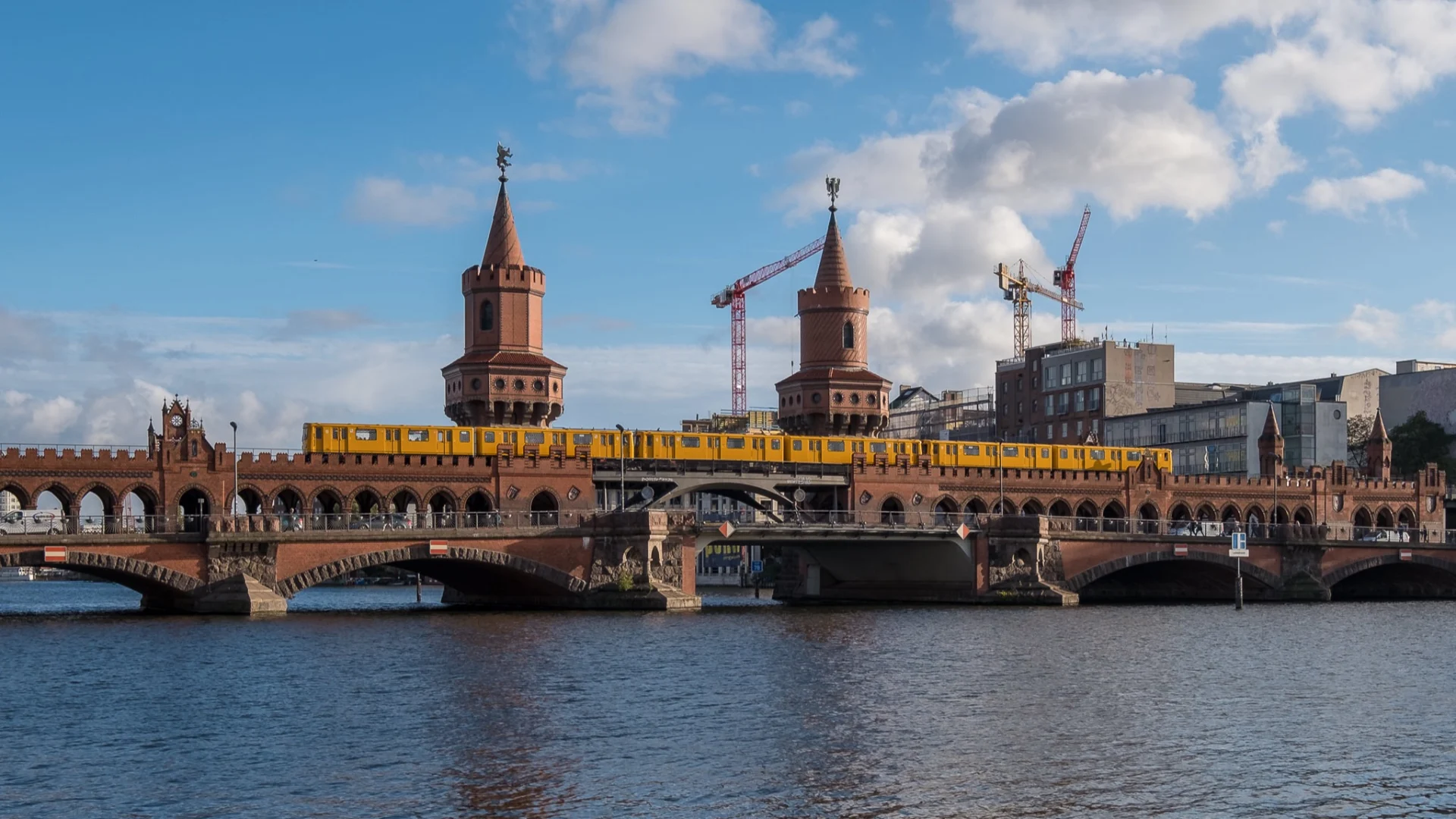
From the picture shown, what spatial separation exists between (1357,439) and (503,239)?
9664 cm

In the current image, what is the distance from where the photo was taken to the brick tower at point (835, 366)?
133875mm

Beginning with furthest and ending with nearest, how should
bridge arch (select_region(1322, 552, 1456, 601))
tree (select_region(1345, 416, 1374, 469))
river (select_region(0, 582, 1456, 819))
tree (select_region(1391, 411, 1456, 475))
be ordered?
tree (select_region(1345, 416, 1374, 469)) < tree (select_region(1391, 411, 1456, 475)) < bridge arch (select_region(1322, 552, 1456, 601)) < river (select_region(0, 582, 1456, 819))

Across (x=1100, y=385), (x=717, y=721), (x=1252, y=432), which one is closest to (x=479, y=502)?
(x=717, y=721)

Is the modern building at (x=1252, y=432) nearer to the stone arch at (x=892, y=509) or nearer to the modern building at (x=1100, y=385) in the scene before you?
the modern building at (x=1100, y=385)

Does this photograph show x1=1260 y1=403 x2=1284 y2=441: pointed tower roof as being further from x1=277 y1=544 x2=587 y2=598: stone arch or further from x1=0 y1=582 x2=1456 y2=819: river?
x1=277 y1=544 x2=587 y2=598: stone arch

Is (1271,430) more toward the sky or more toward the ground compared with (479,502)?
more toward the sky

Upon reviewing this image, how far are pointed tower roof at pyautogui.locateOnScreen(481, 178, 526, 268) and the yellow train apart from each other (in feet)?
54.0

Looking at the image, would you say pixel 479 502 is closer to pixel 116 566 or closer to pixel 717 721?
pixel 116 566

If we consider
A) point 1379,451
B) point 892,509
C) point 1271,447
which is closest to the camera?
point 892,509

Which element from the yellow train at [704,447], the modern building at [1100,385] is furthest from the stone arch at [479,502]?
the modern building at [1100,385]

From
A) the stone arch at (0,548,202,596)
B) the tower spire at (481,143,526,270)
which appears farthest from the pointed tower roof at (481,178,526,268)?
the stone arch at (0,548,202,596)

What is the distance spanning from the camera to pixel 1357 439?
177250mm

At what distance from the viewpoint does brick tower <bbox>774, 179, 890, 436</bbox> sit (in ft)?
439

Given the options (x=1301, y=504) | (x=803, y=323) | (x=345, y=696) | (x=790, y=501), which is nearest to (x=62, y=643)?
(x=345, y=696)
